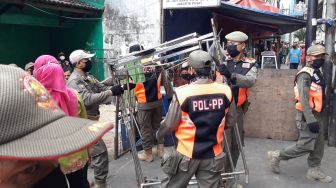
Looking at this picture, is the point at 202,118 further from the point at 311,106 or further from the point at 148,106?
the point at 148,106

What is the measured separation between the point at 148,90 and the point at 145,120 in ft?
1.68

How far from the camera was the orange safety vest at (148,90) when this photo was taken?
557cm

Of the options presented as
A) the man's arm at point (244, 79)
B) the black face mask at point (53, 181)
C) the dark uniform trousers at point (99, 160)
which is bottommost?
the dark uniform trousers at point (99, 160)

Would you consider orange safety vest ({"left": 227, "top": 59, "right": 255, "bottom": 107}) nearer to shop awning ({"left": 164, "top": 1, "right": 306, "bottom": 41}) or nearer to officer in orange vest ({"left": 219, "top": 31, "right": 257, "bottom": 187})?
officer in orange vest ({"left": 219, "top": 31, "right": 257, "bottom": 187})

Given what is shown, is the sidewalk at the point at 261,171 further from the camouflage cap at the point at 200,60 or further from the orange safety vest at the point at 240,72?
the camouflage cap at the point at 200,60

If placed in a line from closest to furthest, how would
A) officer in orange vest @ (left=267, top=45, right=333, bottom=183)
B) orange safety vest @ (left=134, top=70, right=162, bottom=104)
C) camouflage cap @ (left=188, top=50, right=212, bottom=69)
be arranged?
1. camouflage cap @ (left=188, top=50, right=212, bottom=69)
2. officer in orange vest @ (left=267, top=45, right=333, bottom=183)
3. orange safety vest @ (left=134, top=70, right=162, bottom=104)

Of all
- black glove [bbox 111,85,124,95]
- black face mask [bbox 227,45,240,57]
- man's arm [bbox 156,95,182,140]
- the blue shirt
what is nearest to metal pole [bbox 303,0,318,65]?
black face mask [bbox 227,45,240,57]

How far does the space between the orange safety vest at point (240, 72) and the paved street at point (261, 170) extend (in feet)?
3.96

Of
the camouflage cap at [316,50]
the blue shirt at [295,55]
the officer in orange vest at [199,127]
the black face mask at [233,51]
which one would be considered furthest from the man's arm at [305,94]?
the blue shirt at [295,55]

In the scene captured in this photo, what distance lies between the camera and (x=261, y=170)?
5.06m

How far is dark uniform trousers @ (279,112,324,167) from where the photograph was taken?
14.7 ft

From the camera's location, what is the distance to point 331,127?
5961 millimetres

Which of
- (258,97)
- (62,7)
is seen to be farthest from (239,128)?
(62,7)

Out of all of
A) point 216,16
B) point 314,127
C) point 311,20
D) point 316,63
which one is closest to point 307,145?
point 314,127
